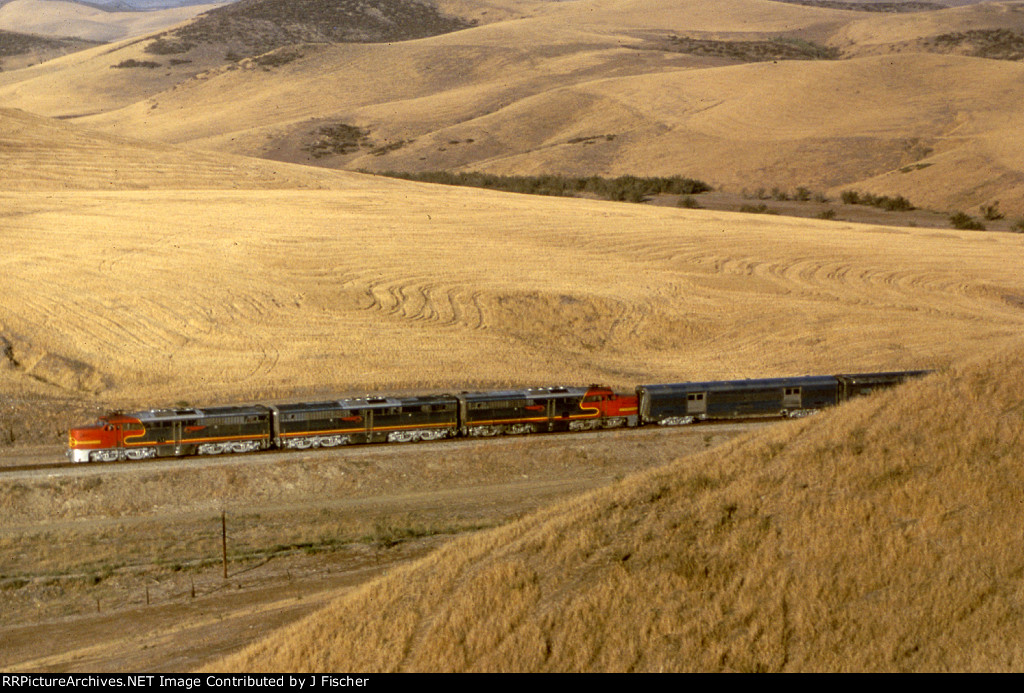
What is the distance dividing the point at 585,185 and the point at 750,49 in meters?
95.0

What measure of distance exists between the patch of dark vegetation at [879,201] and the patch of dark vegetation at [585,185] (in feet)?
37.7

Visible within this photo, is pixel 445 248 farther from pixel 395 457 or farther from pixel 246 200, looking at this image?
pixel 395 457

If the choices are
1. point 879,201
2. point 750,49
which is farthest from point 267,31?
point 879,201

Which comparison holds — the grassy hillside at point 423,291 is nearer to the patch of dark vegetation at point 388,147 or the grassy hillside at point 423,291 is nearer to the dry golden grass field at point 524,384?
the dry golden grass field at point 524,384

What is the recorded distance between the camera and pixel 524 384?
126 ft

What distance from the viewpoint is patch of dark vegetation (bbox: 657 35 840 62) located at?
167m

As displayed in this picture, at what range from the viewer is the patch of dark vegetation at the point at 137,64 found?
174125 mm

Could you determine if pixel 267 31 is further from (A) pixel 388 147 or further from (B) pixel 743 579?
(B) pixel 743 579

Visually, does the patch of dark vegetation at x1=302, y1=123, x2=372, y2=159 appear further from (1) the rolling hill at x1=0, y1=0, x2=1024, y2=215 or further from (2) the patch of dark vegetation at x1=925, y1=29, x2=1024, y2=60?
(2) the patch of dark vegetation at x1=925, y1=29, x2=1024, y2=60

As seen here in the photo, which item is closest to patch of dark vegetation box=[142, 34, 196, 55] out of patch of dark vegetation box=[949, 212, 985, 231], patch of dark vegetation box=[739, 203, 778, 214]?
patch of dark vegetation box=[739, 203, 778, 214]

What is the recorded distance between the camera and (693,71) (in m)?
137

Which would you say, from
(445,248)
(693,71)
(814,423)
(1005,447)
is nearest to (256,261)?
(445,248)

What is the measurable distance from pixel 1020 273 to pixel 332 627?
47838 mm

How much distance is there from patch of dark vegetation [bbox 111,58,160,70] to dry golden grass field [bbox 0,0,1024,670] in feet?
279
